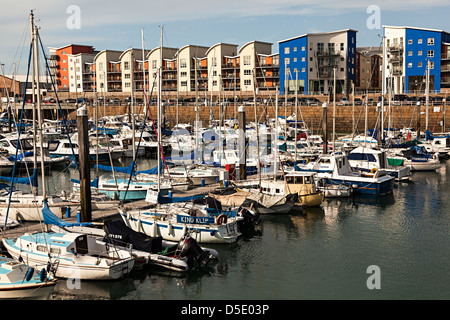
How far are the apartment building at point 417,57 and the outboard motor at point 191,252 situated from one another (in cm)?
7046

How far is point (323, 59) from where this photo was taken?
94375 millimetres

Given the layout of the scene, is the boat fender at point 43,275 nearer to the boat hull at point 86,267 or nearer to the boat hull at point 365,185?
the boat hull at point 86,267

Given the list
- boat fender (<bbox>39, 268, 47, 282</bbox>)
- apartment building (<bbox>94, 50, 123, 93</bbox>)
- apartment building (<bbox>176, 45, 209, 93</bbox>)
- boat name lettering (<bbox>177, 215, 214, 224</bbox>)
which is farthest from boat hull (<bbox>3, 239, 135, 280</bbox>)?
apartment building (<bbox>94, 50, 123, 93</bbox>)

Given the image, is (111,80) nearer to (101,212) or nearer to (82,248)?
(101,212)

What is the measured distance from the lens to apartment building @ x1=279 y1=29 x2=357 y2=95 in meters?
93.6

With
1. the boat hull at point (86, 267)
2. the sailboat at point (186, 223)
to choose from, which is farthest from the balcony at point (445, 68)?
the boat hull at point (86, 267)

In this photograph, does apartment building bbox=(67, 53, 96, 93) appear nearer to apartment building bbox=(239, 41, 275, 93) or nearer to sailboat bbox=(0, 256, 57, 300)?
apartment building bbox=(239, 41, 275, 93)

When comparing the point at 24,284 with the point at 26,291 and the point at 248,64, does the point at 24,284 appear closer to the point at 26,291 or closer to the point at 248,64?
the point at 26,291

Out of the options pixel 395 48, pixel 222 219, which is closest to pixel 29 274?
pixel 222 219

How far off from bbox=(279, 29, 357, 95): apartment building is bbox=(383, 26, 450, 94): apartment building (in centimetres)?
738

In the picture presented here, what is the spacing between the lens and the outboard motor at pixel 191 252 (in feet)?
68.5

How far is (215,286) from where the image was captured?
19453mm
